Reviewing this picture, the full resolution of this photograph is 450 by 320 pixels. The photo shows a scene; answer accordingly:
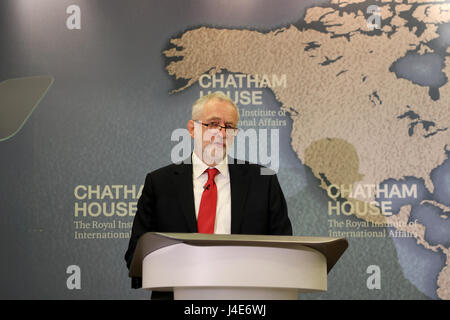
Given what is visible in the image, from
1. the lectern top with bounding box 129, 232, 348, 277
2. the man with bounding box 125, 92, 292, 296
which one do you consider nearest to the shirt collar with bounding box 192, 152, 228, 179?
the man with bounding box 125, 92, 292, 296

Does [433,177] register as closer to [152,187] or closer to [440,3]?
[440,3]

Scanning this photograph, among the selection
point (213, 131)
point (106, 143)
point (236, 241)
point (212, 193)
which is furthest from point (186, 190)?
point (106, 143)

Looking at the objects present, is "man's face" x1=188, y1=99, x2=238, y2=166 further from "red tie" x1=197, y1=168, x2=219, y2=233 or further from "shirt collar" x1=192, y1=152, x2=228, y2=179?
"red tie" x1=197, y1=168, x2=219, y2=233

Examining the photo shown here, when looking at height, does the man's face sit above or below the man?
above

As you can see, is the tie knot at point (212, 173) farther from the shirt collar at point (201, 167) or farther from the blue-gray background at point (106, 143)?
the blue-gray background at point (106, 143)

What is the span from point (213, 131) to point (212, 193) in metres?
0.27

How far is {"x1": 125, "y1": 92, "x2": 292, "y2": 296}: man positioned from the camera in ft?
7.78

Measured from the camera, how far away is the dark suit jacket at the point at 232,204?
2.37 metres

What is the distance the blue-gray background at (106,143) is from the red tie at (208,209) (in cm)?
141

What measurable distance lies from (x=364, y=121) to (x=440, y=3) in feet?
2.98

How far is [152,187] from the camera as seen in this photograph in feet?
8.13

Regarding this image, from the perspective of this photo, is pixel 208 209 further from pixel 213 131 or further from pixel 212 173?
pixel 213 131

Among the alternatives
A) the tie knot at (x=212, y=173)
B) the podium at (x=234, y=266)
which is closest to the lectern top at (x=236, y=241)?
the podium at (x=234, y=266)
